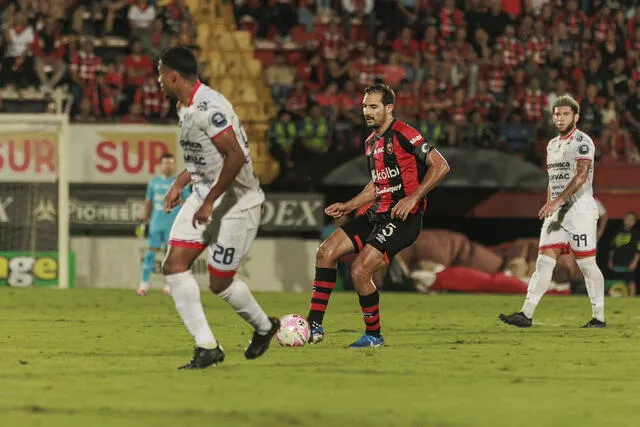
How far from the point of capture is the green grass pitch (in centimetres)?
667

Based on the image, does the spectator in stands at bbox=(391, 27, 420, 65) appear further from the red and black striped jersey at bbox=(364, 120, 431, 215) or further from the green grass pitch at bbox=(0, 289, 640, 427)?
the red and black striped jersey at bbox=(364, 120, 431, 215)

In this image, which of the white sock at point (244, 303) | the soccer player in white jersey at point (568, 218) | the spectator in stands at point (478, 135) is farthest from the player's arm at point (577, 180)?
the spectator in stands at point (478, 135)

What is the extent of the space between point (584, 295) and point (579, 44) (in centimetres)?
673

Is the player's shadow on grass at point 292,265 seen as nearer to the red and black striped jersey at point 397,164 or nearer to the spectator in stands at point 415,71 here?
the spectator in stands at point 415,71

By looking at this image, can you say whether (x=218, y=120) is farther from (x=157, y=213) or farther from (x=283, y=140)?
(x=283, y=140)

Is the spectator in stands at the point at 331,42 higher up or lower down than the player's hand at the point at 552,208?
lower down

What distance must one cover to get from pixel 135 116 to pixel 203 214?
14.0 meters

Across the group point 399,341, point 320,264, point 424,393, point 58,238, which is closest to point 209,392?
point 424,393

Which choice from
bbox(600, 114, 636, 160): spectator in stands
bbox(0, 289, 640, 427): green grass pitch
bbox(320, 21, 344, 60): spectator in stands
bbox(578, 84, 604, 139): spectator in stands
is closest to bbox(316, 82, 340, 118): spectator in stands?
bbox(320, 21, 344, 60): spectator in stands

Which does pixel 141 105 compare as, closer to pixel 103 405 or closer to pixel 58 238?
pixel 58 238

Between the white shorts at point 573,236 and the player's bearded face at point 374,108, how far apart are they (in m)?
3.10

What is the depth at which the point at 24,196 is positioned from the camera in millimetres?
20688

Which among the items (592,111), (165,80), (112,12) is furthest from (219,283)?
(112,12)

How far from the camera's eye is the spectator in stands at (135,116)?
21.2 meters
